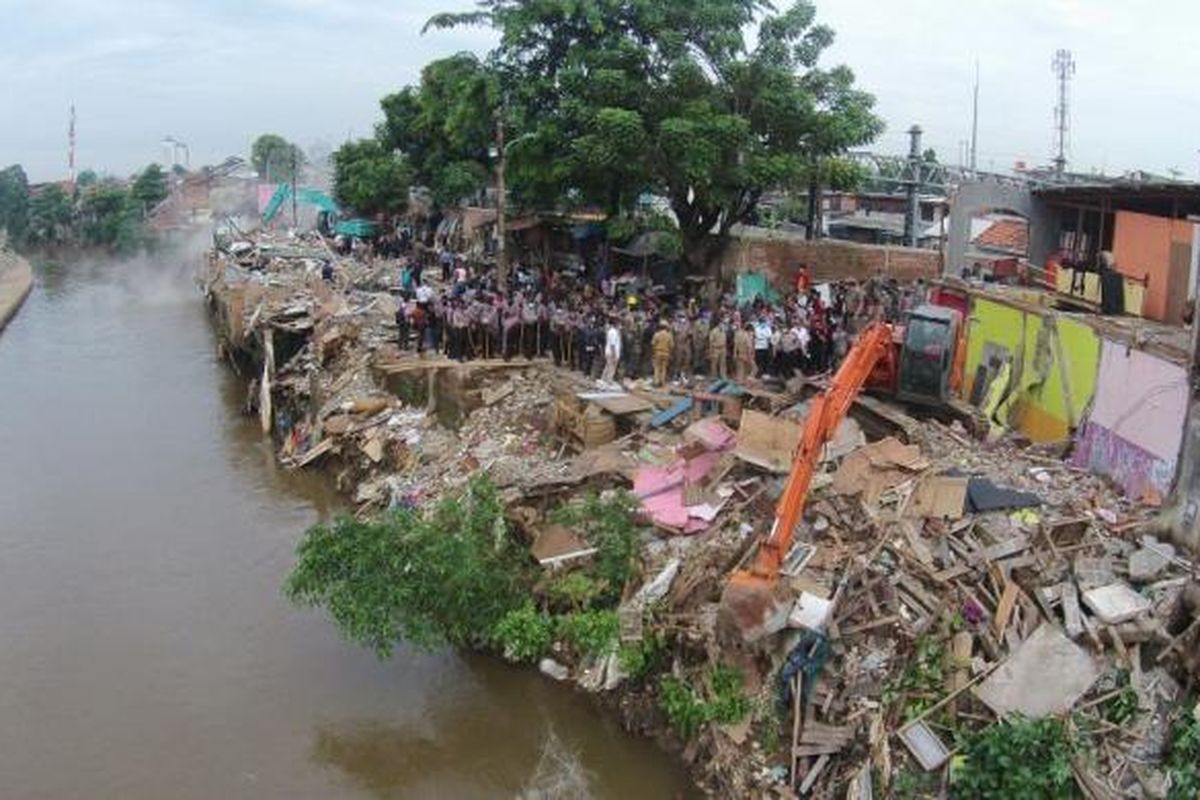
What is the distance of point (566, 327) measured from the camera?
2048 centimetres

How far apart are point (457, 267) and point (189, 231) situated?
142 feet

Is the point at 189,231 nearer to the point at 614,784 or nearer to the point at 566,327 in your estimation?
the point at 566,327

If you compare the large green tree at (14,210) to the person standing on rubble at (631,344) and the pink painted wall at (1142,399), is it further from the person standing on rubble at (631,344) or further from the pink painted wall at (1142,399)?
the pink painted wall at (1142,399)

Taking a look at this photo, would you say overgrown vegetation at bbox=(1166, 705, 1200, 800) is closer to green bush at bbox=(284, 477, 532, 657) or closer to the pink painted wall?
the pink painted wall

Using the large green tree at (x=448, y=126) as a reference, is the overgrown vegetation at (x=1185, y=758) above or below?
below

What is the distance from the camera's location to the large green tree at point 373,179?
139 feet

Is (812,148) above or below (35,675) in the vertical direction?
above

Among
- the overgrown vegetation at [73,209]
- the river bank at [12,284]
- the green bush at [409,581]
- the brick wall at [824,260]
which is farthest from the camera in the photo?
the overgrown vegetation at [73,209]

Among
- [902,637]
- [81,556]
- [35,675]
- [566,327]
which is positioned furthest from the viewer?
[566,327]

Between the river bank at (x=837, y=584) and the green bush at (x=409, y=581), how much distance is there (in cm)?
50

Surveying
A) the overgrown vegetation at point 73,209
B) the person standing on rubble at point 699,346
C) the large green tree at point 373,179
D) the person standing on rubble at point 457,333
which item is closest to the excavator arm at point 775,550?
the person standing on rubble at point 699,346

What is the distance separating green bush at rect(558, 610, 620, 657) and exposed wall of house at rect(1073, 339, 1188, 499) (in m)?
6.15

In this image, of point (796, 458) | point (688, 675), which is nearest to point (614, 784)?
point (688, 675)

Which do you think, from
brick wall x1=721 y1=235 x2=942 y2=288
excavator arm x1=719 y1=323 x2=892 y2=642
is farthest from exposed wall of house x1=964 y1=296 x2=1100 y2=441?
brick wall x1=721 y1=235 x2=942 y2=288
